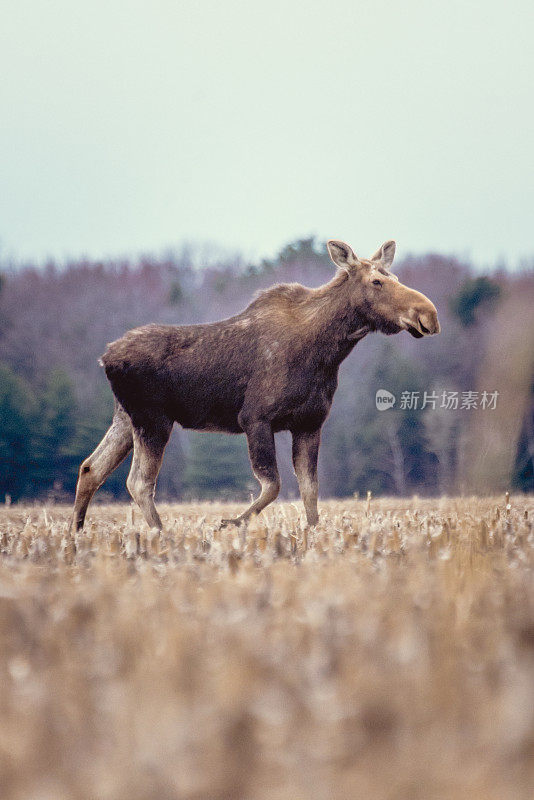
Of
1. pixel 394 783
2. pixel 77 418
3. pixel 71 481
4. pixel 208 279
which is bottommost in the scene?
pixel 71 481

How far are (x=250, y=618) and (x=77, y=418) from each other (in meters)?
29.4

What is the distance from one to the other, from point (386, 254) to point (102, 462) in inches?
113

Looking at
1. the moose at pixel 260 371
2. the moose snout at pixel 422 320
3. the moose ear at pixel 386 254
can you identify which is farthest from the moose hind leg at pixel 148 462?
the moose ear at pixel 386 254

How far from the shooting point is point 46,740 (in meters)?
1.52

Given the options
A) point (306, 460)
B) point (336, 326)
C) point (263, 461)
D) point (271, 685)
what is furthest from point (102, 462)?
point (271, 685)

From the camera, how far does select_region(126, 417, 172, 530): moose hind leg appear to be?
675cm

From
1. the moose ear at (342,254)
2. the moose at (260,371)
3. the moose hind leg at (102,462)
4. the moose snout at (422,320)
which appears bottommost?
the moose hind leg at (102,462)

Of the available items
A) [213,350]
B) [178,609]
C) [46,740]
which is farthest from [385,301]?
[46,740]

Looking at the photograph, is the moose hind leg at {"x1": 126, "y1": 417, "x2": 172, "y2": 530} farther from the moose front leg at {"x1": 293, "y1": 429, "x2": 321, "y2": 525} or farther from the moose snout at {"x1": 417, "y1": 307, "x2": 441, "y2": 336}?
the moose snout at {"x1": 417, "y1": 307, "x2": 441, "y2": 336}

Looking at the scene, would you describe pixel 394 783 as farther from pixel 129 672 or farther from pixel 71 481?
pixel 71 481

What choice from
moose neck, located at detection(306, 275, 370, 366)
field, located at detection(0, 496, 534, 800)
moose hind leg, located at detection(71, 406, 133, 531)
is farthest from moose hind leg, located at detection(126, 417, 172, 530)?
field, located at detection(0, 496, 534, 800)

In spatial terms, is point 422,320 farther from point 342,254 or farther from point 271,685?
point 271,685

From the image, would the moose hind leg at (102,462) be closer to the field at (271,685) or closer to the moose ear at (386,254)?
the moose ear at (386,254)

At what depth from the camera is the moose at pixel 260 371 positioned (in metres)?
6.50
